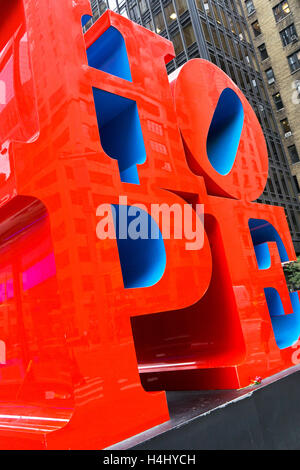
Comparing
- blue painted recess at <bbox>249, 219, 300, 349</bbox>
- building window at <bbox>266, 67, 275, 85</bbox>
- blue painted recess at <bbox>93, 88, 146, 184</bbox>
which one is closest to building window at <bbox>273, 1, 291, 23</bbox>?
building window at <bbox>266, 67, 275, 85</bbox>

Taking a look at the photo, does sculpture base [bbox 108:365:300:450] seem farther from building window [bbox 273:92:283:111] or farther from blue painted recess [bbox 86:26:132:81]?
building window [bbox 273:92:283:111]

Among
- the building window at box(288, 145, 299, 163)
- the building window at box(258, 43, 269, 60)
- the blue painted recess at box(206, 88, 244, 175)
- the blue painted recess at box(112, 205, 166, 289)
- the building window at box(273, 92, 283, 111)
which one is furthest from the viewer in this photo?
the building window at box(258, 43, 269, 60)

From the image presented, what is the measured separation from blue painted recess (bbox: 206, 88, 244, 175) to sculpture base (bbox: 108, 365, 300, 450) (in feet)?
11.6

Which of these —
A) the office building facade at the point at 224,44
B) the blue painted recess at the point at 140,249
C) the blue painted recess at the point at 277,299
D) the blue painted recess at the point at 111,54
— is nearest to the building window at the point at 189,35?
the office building facade at the point at 224,44

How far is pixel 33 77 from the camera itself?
4.86 metres

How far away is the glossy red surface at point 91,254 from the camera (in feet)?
13.3

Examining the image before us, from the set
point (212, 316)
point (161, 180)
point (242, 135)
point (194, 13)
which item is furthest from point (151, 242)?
point (194, 13)

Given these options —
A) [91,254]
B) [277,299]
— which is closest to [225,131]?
[277,299]

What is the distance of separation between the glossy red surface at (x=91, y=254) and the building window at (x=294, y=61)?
3866 cm

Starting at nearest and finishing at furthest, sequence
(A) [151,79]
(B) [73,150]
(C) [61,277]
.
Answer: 1. (C) [61,277]
2. (B) [73,150]
3. (A) [151,79]

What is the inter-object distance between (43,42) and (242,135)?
3.86 meters

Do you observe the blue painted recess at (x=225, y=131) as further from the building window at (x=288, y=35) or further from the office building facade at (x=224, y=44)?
the building window at (x=288, y=35)

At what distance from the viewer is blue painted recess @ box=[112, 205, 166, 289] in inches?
191
